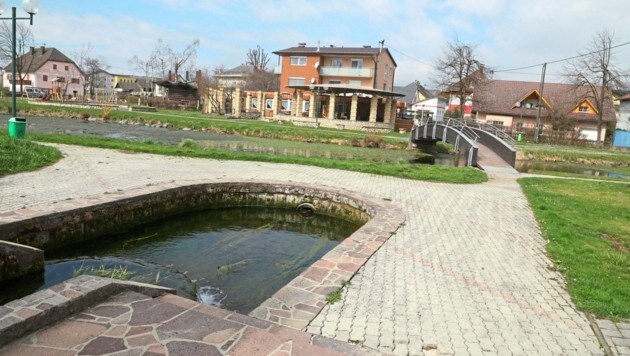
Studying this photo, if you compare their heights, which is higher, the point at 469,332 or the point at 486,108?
the point at 486,108

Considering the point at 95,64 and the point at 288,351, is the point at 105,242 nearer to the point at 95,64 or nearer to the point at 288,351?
the point at 288,351

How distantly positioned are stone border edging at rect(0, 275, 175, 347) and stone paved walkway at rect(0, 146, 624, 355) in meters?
1.95

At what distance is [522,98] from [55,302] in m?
59.3

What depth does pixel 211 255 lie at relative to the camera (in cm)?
758

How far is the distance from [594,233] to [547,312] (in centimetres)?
483

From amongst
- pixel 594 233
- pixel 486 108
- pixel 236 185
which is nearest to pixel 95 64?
pixel 486 108

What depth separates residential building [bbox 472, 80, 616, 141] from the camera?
48431mm

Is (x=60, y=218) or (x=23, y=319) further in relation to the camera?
(x=60, y=218)

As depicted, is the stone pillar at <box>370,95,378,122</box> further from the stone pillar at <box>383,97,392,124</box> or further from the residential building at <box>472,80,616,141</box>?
the residential building at <box>472,80,616,141</box>

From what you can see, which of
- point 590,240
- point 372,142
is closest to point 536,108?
point 372,142

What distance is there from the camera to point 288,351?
3459 mm

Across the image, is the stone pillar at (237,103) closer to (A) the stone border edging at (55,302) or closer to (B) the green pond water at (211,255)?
(B) the green pond water at (211,255)

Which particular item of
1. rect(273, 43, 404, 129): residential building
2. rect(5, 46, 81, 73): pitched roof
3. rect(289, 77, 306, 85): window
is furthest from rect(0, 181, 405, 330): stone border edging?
rect(5, 46, 81, 73): pitched roof

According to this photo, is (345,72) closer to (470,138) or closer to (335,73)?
(335,73)
